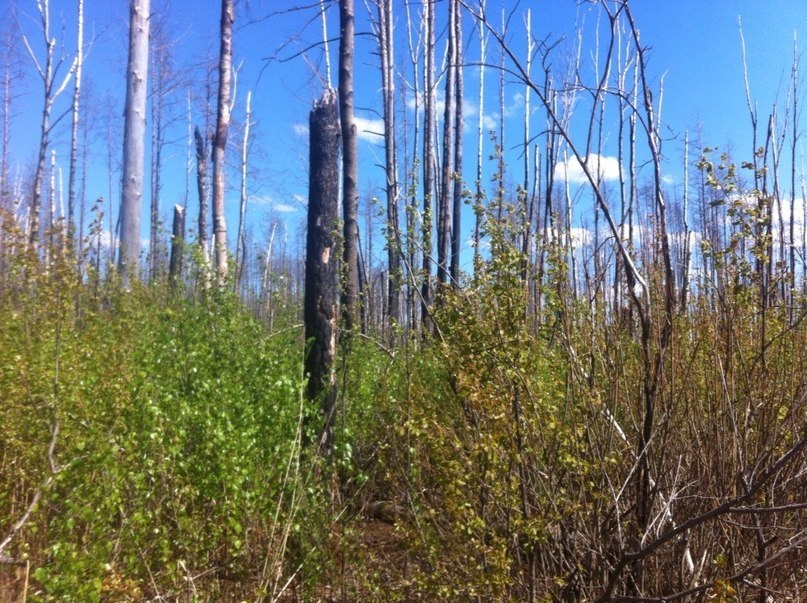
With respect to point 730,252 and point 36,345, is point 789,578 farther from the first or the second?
point 36,345

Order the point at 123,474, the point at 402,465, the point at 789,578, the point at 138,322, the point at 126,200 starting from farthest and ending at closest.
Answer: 1. the point at 126,200
2. the point at 138,322
3. the point at 402,465
4. the point at 123,474
5. the point at 789,578

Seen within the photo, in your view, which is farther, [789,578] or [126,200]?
[126,200]

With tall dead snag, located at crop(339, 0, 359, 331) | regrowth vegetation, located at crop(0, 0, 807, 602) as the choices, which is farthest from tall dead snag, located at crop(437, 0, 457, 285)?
regrowth vegetation, located at crop(0, 0, 807, 602)

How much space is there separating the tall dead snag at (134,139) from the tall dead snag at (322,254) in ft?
14.3

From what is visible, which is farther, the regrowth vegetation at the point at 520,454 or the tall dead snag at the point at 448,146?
the tall dead snag at the point at 448,146

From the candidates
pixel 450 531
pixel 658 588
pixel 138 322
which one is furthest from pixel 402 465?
pixel 138 322

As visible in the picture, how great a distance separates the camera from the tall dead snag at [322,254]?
4117mm

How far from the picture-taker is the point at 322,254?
425 centimetres

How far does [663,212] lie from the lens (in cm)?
223

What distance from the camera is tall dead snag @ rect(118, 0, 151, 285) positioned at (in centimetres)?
779

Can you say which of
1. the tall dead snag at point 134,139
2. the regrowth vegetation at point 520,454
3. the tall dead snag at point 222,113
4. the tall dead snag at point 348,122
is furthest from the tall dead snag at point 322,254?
the tall dead snag at point 222,113

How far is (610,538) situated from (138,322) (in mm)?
4915

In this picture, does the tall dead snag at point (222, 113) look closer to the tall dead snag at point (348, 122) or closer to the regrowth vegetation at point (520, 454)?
the tall dead snag at point (348, 122)

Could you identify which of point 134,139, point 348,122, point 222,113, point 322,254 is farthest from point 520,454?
point 222,113
